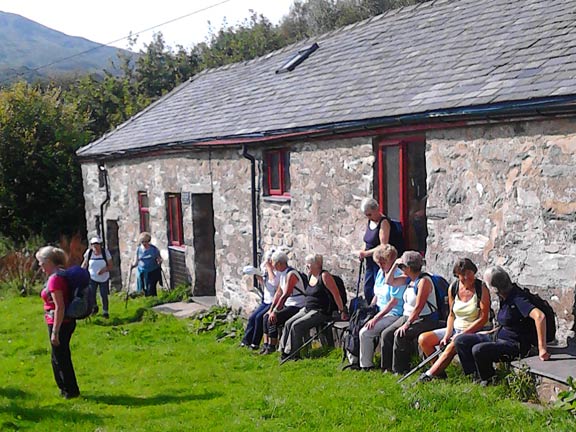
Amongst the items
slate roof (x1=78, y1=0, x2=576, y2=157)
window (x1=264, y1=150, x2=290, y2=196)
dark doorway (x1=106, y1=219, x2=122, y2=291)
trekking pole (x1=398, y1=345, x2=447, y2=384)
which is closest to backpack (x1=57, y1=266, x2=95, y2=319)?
trekking pole (x1=398, y1=345, x2=447, y2=384)

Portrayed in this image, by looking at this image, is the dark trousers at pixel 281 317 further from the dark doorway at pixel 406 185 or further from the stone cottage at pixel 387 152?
the dark doorway at pixel 406 185

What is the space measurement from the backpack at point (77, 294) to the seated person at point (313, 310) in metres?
2.65

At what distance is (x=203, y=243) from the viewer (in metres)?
14.0

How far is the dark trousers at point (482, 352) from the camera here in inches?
249

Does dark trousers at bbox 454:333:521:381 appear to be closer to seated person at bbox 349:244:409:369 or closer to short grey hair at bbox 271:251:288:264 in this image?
seated person at bbox 349:244:409:369

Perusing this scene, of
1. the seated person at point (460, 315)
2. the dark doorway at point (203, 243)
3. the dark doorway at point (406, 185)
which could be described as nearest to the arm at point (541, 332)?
the seated person at point (460, 315)

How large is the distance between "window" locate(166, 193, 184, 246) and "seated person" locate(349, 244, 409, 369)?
24.2 feet

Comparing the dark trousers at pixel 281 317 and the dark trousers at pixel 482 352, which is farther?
the dark trousers at pixel 281 317

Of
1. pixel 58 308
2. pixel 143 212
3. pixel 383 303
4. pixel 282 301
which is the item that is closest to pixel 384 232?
pixel 383 303

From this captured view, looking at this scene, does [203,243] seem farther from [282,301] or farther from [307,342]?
[307,342]

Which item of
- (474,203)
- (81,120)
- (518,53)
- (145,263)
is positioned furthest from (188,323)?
(81,120)

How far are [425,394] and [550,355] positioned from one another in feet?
4.08

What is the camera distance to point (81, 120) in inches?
997

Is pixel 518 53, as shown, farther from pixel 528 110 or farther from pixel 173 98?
pixel 173 98
